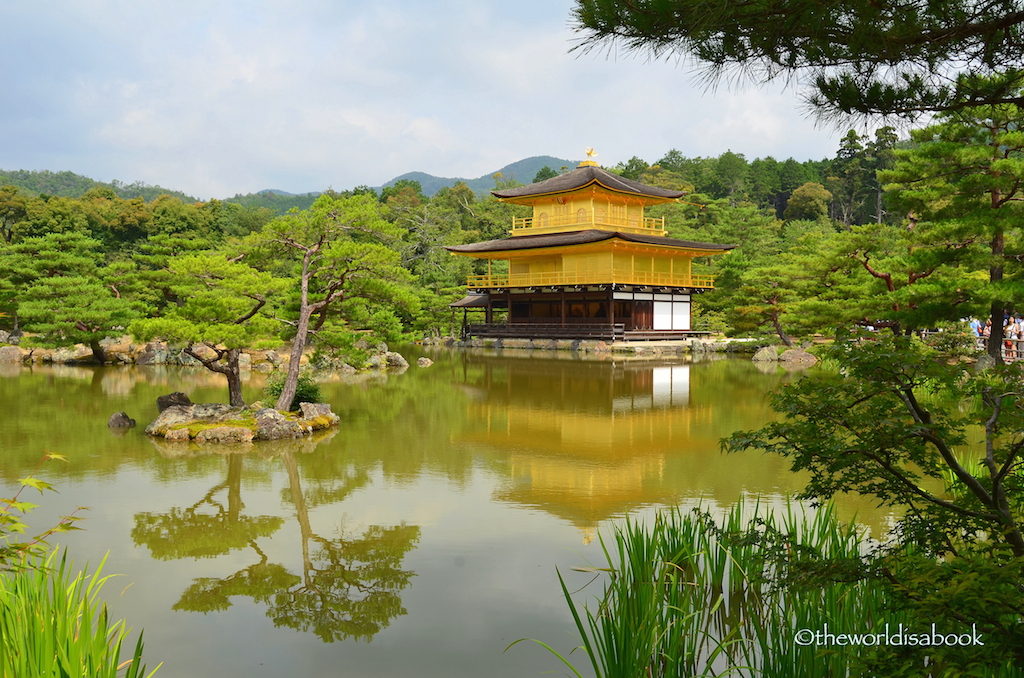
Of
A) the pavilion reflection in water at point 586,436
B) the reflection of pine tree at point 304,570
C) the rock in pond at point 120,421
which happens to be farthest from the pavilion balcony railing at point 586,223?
the reflection of pine tree at point 304,570

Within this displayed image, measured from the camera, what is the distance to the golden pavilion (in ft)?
91.9

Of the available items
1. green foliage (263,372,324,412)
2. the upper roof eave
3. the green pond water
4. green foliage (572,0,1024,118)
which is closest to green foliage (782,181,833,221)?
the upper roof eave

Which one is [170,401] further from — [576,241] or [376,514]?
[576,241]

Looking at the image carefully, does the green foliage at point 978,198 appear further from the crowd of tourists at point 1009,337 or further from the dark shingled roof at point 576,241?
the dark shingled roof at point 576,241

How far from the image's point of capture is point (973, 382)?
291 centimetres

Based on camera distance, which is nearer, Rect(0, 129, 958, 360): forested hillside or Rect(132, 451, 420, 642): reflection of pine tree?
Rect(132, 451, 420, 642): reflection of pine tree

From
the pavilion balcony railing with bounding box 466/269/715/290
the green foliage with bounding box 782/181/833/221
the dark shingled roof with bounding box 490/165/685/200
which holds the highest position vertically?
the green foliage with bounding box 782/181/833/221

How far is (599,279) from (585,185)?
171 inches

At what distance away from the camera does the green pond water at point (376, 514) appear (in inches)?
158

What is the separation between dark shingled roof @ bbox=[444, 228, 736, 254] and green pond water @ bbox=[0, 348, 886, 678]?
1472 cm

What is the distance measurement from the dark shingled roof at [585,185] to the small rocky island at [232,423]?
2094cm

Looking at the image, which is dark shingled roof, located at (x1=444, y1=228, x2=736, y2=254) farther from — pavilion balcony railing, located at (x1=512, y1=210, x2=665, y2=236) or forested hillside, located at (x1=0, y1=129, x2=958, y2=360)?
forested hillside, located at (x1=0, y1=129, x2=958, y2=360)

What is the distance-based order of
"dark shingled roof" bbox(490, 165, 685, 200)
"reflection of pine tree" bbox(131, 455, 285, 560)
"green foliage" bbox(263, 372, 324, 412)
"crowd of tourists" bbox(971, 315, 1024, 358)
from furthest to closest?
1. "dark shingled roof" bbox(490, 165, 685, 200)
2. "crowd of tourists" bbox(971, 315, 1024, 358)
3. "green foliage" bbox(263, 372, 324, 412)
4. "reflection of pine tree" bbox(131, 455, 285, 560)

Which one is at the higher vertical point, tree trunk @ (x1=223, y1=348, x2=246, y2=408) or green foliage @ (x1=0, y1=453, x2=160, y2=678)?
tree trunk @ (x1=223, y1=348, x2=246, y2=408)
